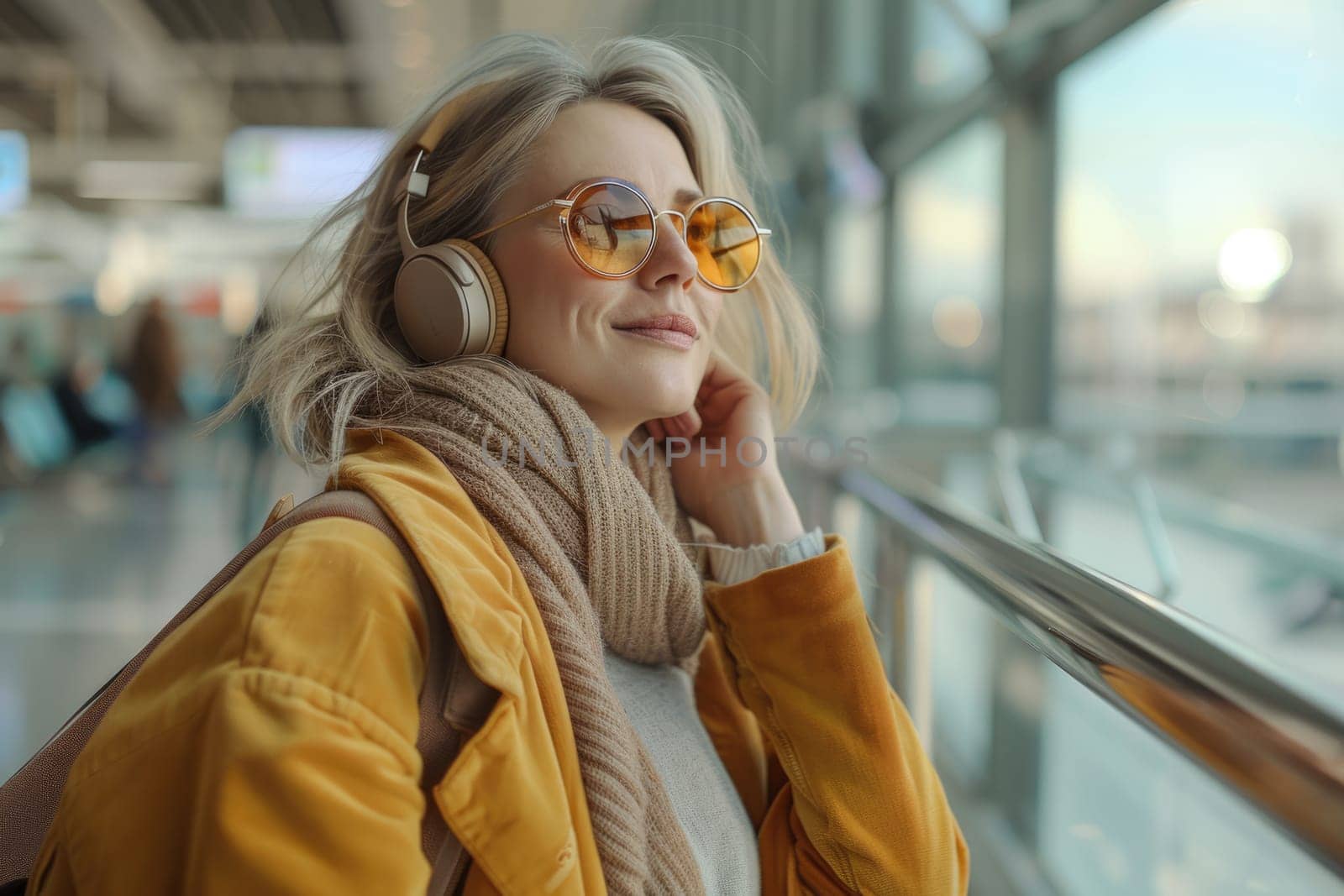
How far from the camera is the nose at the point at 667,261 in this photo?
114cm

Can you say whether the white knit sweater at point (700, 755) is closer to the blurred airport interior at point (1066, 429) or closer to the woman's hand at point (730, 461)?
the woman's hand at point (730, 461)

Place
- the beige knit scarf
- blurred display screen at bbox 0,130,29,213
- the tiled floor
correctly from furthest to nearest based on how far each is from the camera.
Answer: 1. blurred display screen at bbox 0,130,29,213
2. the tiled floor
3. the beige knit scarf

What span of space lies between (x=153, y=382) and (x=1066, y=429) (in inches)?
336

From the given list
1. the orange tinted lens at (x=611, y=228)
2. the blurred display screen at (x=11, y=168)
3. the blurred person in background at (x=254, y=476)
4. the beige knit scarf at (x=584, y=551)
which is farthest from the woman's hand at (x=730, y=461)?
the blurred display screen at (x=11, y=168)

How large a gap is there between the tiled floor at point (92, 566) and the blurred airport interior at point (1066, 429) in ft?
0.10

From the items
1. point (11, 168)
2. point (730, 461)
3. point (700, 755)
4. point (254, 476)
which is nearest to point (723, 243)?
point (730, 461)

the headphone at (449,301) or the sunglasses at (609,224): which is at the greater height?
the sunglasses at (609,224)

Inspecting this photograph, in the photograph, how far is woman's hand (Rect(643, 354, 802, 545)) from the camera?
130cm

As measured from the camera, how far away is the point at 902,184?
5.43m

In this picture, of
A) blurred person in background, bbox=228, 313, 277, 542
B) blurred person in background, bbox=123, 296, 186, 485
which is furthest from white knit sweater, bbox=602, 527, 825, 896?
blurred person in background, bbox=123, 296, 186, 485

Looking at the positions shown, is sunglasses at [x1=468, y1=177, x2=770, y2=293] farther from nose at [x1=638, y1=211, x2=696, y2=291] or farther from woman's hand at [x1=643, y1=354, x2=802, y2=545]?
woman's hand at [x1=643, y1=354, x2=802, y2=545]

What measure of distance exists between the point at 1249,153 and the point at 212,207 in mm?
11402

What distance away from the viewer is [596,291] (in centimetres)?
111

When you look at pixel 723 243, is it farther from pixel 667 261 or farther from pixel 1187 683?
pixel 1187 683
